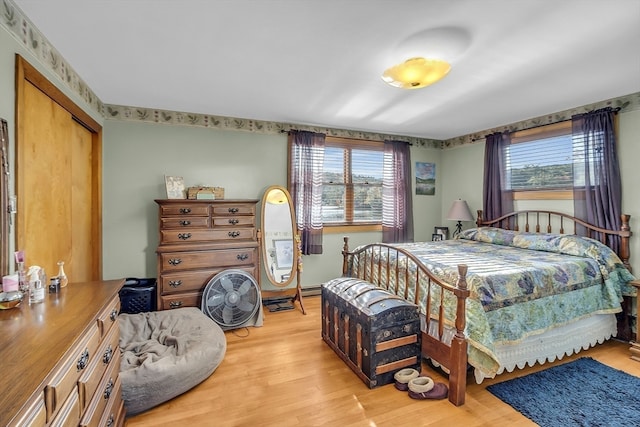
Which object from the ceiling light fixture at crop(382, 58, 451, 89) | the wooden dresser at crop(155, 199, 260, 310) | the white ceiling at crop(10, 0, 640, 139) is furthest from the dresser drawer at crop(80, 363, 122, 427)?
the ceiling light fixture at crop(382, 58, 451, 89)

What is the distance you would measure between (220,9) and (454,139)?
4214 millimetres

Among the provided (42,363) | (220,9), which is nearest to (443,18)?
(220,9)

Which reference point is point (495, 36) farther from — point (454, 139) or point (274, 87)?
point (454, 139)

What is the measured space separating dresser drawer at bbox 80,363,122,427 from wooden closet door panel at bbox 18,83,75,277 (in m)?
0.93

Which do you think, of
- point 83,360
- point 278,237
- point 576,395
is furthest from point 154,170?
point 576,395

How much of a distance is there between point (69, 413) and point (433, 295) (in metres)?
2.16

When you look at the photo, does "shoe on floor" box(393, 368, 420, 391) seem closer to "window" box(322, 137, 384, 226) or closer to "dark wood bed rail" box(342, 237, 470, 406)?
"dark wood bed rail" box(342, 237, 470, 406)

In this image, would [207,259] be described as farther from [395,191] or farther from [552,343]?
[552,343]

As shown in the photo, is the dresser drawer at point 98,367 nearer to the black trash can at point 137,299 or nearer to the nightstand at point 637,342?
the black trash can at point 137,299

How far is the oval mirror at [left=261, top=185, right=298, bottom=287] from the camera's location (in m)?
3.81

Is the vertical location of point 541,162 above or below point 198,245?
above

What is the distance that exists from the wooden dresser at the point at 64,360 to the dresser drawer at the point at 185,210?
1.48 metres

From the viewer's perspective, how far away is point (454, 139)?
16.0 ft

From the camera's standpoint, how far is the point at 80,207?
9.36 feet
